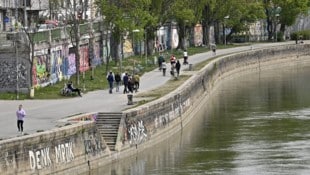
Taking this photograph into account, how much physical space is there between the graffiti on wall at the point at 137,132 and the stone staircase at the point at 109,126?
3.31ft

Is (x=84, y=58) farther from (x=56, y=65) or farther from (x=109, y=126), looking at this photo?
(x=109, y=126)

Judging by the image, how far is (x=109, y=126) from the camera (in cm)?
5281

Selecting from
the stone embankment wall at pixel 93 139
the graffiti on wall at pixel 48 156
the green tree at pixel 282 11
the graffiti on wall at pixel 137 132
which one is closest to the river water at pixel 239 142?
the stone embankment wall at pixel 93 139

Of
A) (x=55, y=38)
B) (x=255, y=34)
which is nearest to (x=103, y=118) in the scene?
(x=55, y=38)

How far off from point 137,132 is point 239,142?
7100mm

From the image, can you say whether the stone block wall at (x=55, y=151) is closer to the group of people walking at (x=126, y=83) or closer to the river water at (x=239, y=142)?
the river water at (x=239, y=142)

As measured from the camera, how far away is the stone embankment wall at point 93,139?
4244 cm

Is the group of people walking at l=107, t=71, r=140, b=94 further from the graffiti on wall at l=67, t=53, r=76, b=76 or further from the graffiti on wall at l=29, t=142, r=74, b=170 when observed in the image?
the graffiti on wall at l=29, t=142, r=74, b=170

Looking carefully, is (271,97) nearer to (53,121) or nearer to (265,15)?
(53,121)

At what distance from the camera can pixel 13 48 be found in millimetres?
68375

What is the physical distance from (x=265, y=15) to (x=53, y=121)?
9414cm

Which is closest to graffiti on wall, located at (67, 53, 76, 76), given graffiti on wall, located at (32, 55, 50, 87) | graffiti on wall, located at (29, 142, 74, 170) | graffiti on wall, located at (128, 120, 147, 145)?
graffiti on wall, located at (32, 55, 50, 87)

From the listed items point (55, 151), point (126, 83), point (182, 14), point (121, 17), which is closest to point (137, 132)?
point (55, 151)

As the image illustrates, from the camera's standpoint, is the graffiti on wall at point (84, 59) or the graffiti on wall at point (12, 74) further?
the graffiti on wall at point (84, 59)
